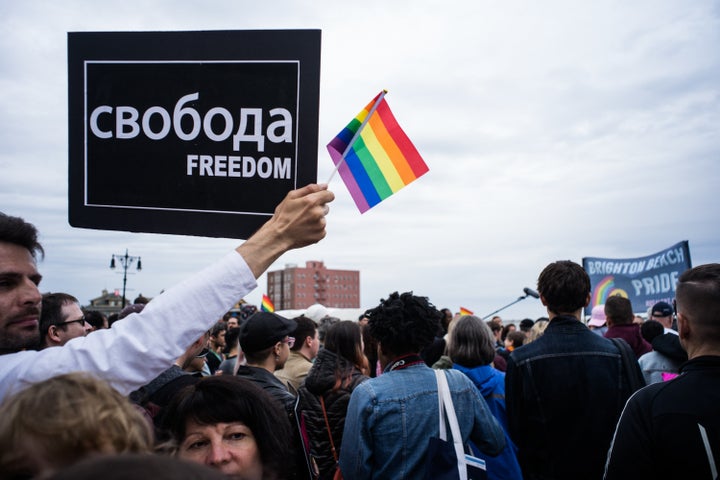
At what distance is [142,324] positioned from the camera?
5.61ft

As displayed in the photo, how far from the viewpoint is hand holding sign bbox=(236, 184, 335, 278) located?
187 cm

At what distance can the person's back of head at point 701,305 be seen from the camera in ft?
8.39

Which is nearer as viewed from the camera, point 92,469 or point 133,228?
point 92,469

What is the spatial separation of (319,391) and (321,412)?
15 centimetres

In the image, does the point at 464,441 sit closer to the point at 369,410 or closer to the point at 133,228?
the point at 369,410

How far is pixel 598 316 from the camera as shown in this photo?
29.9 feet

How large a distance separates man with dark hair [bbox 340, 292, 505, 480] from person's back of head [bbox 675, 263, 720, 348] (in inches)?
50.5

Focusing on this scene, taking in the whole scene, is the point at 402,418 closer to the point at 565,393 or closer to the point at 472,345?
the point at 565,393

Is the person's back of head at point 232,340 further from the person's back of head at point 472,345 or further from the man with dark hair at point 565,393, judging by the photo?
the man with dark hair at point 565,393

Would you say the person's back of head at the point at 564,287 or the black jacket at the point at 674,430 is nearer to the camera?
the black jacket at the point at 674,430

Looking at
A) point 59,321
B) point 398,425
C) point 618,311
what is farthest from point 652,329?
point 59,321

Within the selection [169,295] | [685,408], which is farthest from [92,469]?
[685,408]

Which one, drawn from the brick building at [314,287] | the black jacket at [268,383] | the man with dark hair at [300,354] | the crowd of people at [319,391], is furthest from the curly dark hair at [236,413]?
the brick building at [314,287]

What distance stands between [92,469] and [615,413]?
3664 millimetres
